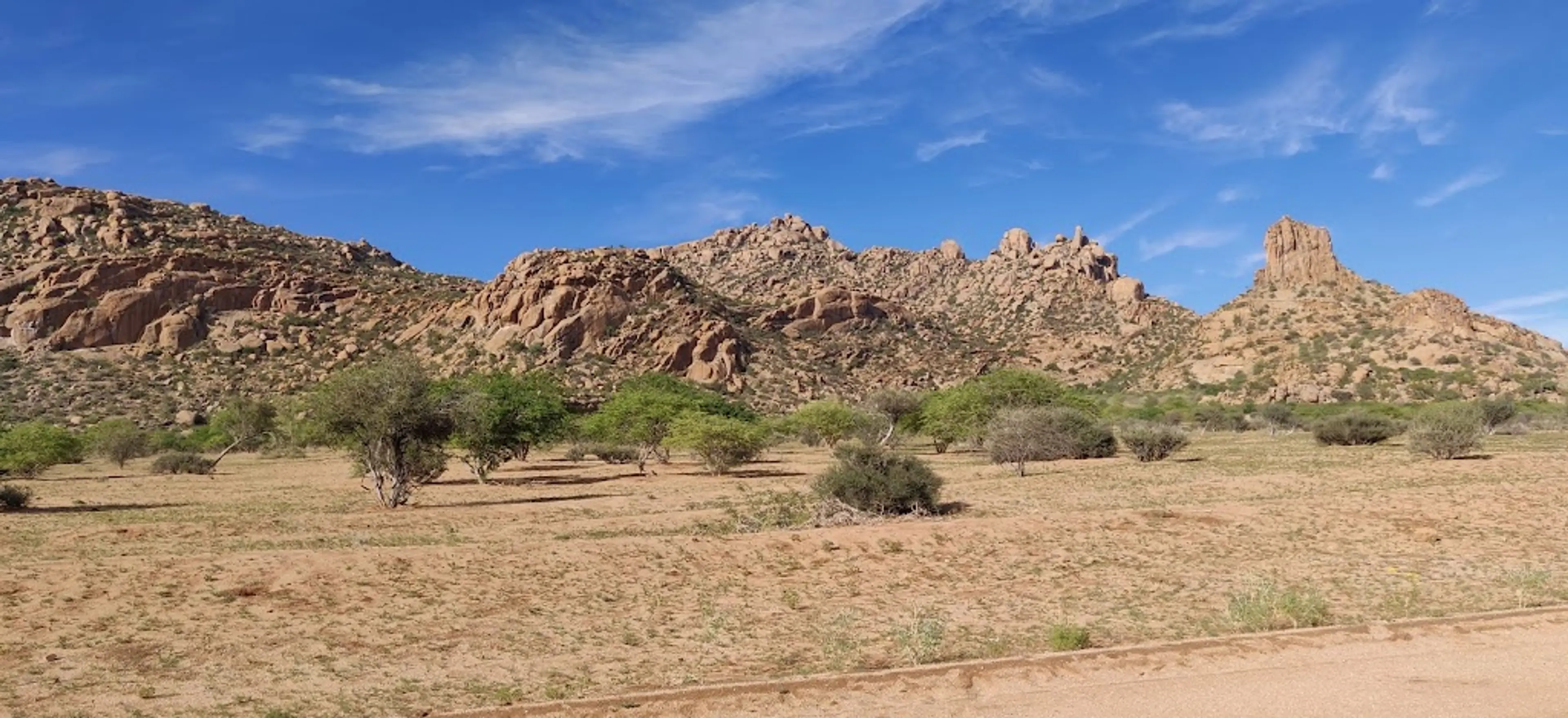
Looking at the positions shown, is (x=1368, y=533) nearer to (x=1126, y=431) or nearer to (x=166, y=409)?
(x=1126, y=431)

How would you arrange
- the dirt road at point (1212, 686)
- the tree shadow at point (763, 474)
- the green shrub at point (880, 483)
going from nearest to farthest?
the dirt road at point (1212, 686) < the green shrub at point (880, 483) < the tree shadow at point (763, 474)

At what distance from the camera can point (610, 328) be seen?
102 meters

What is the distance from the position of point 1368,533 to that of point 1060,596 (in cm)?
924

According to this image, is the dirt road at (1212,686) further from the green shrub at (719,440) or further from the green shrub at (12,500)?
the green shrub at (719,440)

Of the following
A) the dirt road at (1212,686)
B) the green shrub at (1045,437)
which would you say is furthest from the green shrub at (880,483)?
the green shrub at (1045,437)

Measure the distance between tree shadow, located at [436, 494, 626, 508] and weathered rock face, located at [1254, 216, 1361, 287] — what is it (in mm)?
96256

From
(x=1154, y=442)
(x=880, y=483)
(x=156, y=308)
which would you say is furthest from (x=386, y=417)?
(x=156, y=308)

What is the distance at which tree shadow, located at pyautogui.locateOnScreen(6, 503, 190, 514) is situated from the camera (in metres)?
30.1

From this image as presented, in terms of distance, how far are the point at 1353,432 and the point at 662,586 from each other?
4333cm

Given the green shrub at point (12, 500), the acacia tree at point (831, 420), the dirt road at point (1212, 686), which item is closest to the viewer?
the dirt road at point (1212, 686)

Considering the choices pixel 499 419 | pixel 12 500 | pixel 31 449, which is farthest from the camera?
pixel 31 449

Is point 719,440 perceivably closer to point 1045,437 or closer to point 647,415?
point 647,415

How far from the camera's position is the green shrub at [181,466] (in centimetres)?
5222

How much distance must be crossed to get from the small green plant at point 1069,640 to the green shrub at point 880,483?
11.5 m
